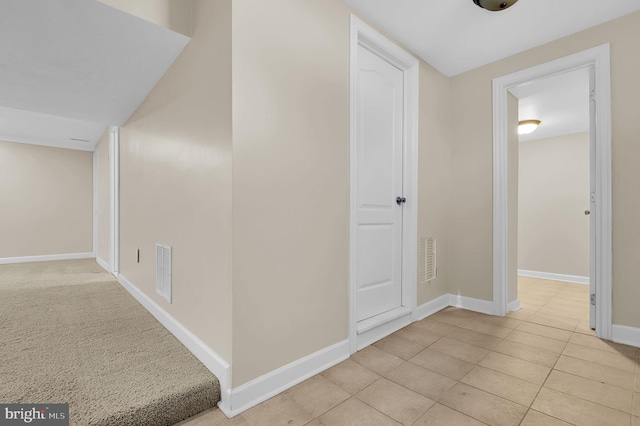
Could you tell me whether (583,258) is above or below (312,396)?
above

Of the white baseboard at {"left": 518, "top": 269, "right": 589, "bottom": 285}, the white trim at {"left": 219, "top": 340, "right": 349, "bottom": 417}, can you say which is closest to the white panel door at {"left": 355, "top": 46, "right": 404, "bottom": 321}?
the white trim at {"left": 219, "top": 340, "right": 349, "bottom": 417}

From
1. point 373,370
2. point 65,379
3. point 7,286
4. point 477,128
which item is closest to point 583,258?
point 477,128

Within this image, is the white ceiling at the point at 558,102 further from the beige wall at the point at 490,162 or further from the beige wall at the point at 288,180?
the beige wall at the point at 288,180

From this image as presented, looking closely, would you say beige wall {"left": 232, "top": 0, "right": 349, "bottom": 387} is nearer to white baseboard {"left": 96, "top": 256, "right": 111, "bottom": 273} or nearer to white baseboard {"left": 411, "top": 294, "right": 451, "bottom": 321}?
white baseboard {"left": 411, "top": 294, "right": 451, "bottom": 321}

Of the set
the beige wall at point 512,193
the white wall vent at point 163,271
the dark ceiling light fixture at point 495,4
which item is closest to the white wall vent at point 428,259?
the beige wall at point 512,193

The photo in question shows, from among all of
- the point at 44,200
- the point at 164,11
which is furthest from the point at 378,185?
the point at 44,200

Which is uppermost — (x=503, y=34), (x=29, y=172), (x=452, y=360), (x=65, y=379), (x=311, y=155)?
(x=503, y=34)

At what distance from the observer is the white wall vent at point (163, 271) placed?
2.07 m

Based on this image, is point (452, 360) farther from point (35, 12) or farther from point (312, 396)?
point (35, 12)

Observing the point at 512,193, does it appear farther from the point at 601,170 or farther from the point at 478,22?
the point at 478,22

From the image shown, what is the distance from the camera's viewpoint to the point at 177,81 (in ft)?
6.49

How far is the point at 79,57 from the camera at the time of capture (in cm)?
190

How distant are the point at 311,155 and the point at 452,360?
4.98ft

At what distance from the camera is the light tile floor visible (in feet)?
4.16
